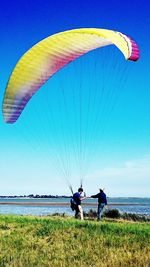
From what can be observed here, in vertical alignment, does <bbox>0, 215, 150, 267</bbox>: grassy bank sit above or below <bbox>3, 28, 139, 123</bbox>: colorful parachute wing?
below

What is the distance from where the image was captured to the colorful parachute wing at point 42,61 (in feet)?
52.3

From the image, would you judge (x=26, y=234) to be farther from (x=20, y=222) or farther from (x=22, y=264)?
(x=22, y=264)

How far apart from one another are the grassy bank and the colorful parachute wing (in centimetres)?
417

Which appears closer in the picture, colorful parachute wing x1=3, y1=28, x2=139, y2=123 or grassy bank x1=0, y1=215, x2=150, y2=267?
grassy bank x1=0, y1=215, x2=150, y2=267

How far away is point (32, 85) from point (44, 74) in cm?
60

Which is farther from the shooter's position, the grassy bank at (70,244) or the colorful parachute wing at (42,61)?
the colorful parachute wing at (42,61)

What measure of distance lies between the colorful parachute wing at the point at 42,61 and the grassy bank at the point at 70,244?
4.17 m

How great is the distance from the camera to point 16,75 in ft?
57.1

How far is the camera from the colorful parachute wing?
1593 cm

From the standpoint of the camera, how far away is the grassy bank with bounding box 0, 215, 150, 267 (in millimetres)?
12617

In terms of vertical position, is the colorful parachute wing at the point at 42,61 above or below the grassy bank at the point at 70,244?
above

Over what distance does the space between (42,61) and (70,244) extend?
6.40 m

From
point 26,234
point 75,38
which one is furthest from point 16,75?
point 26,234

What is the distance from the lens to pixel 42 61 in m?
17.2
